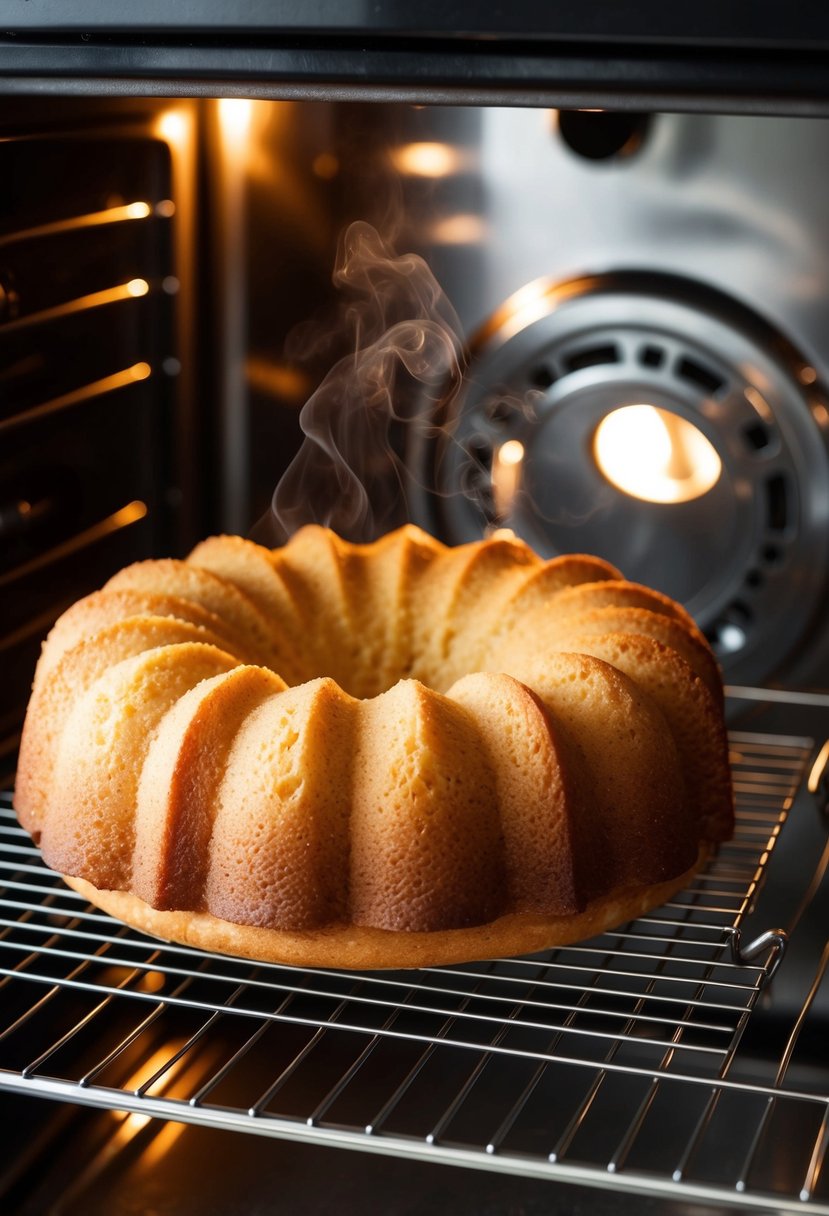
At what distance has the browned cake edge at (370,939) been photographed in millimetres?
1142

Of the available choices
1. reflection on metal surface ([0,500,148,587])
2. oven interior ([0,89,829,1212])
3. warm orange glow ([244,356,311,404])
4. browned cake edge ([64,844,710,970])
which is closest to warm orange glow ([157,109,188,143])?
oven interior ([0,89,829,1212])

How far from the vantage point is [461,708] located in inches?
47.0

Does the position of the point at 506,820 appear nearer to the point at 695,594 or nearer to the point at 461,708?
the point at 461,708

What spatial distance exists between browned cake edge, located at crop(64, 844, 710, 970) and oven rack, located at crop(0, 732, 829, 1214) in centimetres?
2

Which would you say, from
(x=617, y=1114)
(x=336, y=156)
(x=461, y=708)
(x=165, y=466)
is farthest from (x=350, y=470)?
(x=617, y=1114)

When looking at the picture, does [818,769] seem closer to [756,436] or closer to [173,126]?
[756,436]

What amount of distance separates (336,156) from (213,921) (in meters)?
0.90

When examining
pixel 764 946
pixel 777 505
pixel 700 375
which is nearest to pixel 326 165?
pixel 700 375

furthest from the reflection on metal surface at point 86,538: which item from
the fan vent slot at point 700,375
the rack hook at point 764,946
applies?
the rack hook at point 764,946

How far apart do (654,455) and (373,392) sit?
Answer: 0.33 meters

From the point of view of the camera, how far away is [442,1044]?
3.35ft

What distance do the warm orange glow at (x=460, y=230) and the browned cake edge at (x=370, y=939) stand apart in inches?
31.5

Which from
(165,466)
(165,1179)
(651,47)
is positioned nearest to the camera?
(651,47)

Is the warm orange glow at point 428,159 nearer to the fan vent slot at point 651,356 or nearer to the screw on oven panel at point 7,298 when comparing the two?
the fan vent slot at point 651,356
